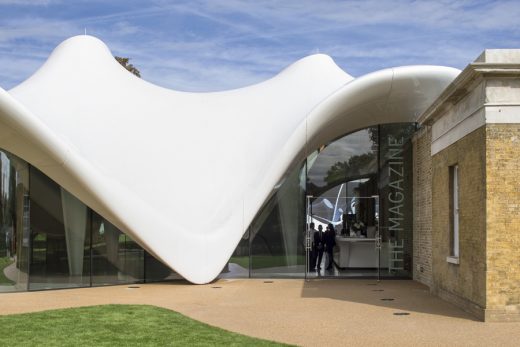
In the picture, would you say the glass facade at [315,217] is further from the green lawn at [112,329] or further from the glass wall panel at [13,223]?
the green lawn at [112,329]

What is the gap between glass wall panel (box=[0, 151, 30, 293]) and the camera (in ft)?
50.9

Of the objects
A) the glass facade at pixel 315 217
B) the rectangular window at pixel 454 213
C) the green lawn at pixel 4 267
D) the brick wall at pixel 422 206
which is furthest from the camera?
the glass facade at pixel 315 217

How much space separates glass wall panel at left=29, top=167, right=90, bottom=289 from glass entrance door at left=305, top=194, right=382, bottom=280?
20.1 ft

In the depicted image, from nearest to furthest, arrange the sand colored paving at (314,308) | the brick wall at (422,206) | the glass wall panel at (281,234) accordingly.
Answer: the sand colored paving at (314,308)
the brick wall at (422,206)
the glass wall panel at (281,234)

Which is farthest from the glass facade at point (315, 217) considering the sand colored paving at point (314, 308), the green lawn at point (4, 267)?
the green lawn at point (4, 267)

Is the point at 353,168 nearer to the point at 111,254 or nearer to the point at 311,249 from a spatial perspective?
the point at 311,249

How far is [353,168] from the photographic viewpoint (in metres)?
19.1

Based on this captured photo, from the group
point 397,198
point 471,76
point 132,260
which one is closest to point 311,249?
point 397,198

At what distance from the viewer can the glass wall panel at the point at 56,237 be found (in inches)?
627

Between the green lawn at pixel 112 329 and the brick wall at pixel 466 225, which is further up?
the brick wall at pixel 466 225

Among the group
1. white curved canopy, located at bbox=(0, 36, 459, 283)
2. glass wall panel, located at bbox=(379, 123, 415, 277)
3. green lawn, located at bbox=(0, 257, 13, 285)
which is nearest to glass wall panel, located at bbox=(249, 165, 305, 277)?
Answer: white curved canopy, located at bbox=(0, 36, 459, 283)

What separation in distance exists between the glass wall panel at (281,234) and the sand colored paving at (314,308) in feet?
2.98

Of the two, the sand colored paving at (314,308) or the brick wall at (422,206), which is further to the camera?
the brick wall at (422,206)

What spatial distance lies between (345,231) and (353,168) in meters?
1.79
